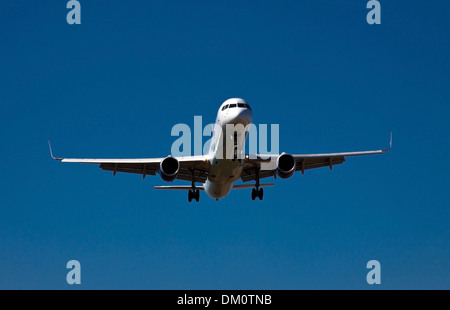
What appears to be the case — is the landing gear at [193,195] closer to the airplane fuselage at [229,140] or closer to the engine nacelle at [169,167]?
the airplane fuselage at [229,140]

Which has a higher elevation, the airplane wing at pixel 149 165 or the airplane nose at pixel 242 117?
the airplane nose at pixel 242 117

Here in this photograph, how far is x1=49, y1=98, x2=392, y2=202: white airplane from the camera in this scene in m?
39.1

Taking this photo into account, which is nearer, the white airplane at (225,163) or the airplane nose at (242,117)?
the airplane nose at (242,117)

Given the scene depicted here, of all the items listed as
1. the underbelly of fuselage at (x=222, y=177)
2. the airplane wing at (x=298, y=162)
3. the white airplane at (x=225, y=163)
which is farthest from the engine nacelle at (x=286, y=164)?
the underbelly of fuselage at (x=222, y=177)

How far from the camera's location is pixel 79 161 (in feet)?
144

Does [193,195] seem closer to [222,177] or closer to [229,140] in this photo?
[222,177]

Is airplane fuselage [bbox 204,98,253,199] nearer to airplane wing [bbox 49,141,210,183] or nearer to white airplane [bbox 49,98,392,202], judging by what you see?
white airplane [bbox 49,98,392,202]

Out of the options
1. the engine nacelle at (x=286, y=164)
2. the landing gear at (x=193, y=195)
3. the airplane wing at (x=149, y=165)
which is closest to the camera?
the engine nacelle at (x=286, y=164)

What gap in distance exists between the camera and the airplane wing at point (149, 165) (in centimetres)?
4309

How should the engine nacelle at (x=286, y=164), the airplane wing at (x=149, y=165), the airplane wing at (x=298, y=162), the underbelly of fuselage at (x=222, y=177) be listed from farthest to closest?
1. the airplane wing at (x=298, y=162)
2. the airplane wing at (x=149, y=165)
3. the engine nacelle at (x=286, y=164)
4. the underbelly of fuselage at (x=222, y=177)

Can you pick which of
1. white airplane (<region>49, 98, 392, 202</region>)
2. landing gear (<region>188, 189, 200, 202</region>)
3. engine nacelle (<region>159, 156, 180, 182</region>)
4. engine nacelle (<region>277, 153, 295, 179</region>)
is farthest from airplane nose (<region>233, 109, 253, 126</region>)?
landing gear (<region>188, 189, 200, 202</region>)

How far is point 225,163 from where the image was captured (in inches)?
1586
